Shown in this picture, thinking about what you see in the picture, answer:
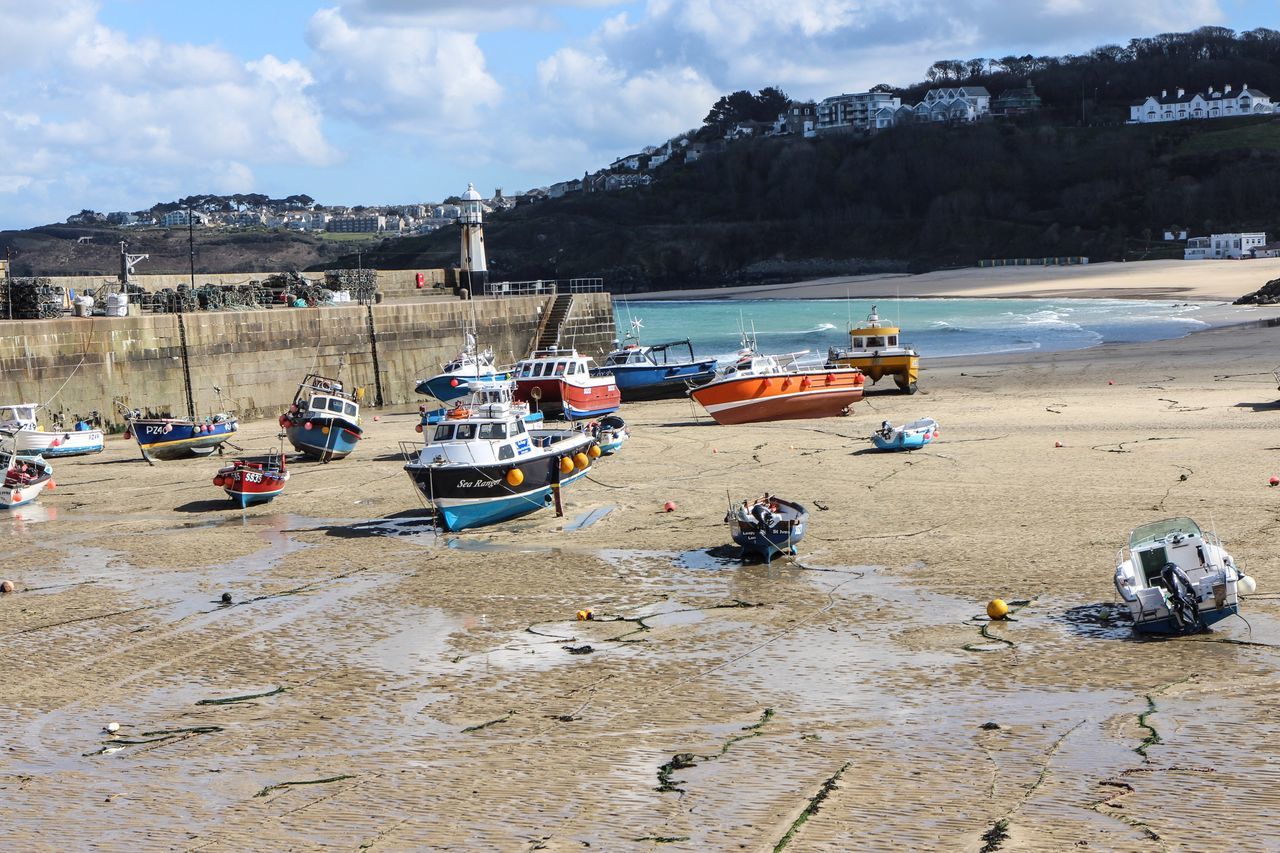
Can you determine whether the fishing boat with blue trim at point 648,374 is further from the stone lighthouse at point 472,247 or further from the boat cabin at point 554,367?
the stone lighthouse at point 472,247

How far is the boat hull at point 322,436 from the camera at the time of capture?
25.8m

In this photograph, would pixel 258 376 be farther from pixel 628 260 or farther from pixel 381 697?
pixel 628 260

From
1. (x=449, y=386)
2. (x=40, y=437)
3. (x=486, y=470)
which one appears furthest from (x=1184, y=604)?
(x=449, y=386)

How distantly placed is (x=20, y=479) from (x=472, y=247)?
27783 mm

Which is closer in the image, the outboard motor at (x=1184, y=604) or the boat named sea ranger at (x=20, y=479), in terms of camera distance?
the outboard motor at (x=1184, y=604)

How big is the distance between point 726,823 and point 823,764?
1217 mm

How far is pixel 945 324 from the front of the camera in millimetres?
67188

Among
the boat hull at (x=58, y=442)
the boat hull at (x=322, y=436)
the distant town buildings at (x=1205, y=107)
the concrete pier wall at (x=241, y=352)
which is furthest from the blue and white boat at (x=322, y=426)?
the distant town buildings at (x=1205, y=107)

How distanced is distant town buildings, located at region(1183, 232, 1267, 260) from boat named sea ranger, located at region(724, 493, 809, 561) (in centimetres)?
9829

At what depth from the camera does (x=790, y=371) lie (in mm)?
30500

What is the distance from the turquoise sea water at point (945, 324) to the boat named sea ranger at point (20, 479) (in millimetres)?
31403

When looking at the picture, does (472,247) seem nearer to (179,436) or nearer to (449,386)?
(449,386)

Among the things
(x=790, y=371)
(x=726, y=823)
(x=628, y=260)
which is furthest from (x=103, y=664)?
(x=628, y=260)

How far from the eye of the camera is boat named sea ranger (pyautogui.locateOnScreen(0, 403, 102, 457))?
27.0m
